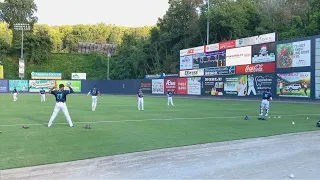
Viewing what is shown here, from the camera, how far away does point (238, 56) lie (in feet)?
152

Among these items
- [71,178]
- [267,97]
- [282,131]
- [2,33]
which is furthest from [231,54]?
[2,33]

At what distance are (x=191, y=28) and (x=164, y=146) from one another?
66567 millimetres

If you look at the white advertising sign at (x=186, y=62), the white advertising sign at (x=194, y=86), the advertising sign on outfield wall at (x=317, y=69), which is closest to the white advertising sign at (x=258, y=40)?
the advertising sign on outfield wall at (x=317, y=69)

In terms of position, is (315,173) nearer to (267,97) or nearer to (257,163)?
(257,163)

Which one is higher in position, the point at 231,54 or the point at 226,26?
the point at 226,26

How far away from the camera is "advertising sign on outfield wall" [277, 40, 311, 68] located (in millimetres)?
37688

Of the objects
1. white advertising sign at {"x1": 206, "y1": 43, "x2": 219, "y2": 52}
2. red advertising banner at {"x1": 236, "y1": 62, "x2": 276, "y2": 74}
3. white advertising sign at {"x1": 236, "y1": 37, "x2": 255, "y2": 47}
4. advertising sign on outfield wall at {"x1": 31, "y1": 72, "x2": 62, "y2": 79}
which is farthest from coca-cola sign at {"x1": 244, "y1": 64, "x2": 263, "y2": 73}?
advertising sign on outfield wall at {"x1": 31, "y1": 72, "x2": 62, "y2": 79}

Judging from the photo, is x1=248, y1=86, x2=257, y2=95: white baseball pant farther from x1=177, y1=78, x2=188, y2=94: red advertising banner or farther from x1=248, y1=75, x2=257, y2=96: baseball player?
x1=177, y1=78, x2=188, y2=94: red advertising banner

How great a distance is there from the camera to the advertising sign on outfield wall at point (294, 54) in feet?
124

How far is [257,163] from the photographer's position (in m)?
8.38

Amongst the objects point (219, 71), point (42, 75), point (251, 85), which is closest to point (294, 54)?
point (251, 85)

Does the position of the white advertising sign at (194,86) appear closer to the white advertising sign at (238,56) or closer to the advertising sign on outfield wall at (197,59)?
the advertising sign on outfield wall at (197,59)

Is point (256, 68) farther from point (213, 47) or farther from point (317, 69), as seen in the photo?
point (213, 47)

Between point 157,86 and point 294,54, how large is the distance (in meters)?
29.3
